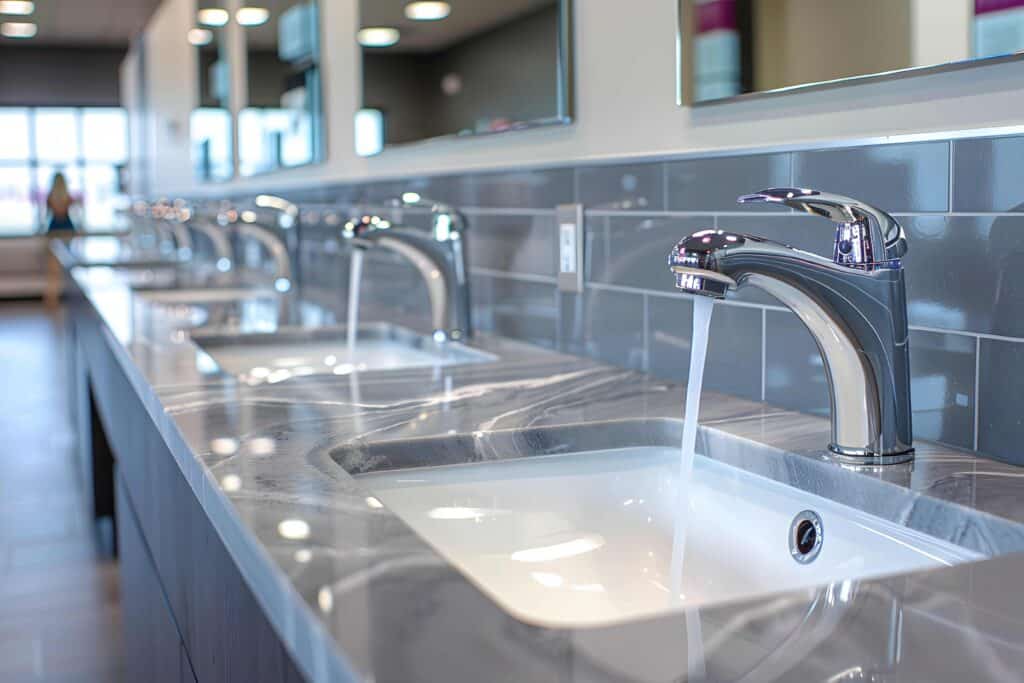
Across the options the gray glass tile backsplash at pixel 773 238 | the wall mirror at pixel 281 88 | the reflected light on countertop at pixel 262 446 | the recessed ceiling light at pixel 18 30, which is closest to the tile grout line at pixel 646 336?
the gray glass tile backsplash at pixel 773 238

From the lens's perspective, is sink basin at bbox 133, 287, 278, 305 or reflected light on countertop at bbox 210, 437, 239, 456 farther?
sink basin at bbox 133, 287, 278, 305

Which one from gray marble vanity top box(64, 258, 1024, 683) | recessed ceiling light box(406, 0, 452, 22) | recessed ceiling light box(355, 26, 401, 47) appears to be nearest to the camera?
gray marble vanity top box(64, 258, 1024, 683)

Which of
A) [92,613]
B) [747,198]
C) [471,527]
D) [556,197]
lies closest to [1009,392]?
[747,198]

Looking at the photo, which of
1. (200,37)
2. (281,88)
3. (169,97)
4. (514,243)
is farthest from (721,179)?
(169,97)

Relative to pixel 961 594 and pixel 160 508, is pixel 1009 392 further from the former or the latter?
pixel 160 508

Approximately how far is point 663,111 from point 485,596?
868mm

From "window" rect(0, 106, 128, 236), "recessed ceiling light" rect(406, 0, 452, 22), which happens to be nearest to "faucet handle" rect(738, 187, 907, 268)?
"recessed ceiling light" rect(406, 0, 452, 22)

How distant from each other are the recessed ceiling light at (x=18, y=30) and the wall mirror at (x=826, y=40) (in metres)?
10.1

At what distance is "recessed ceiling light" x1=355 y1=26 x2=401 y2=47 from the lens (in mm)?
2246

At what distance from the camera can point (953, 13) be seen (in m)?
0.89

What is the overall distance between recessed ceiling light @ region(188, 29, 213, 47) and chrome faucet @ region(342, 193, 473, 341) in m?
3.06

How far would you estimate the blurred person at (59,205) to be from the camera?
10.3 meters

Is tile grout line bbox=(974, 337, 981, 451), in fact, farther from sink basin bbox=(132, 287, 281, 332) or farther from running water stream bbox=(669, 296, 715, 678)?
sink basin bbox=(132, 287, 281, 332)

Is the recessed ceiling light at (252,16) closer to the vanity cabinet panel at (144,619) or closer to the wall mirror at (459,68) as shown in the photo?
the wall mirror at (459,68)
